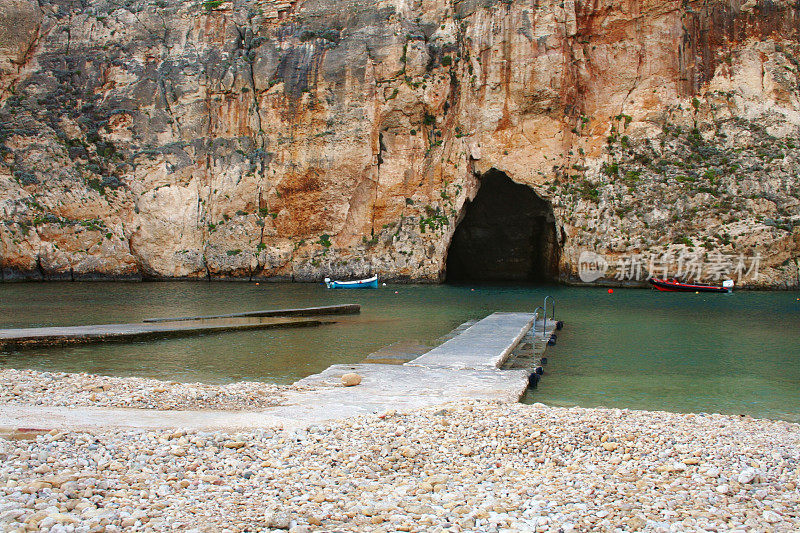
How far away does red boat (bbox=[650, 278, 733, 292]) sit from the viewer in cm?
3881

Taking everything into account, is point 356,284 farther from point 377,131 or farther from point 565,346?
point 565,346

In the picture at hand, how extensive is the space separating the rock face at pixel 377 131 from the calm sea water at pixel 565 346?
41.9ft

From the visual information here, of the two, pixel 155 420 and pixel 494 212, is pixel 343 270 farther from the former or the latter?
pixel 155 420

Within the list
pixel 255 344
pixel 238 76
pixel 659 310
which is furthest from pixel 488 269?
pixel 255 344

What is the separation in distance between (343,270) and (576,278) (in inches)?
669

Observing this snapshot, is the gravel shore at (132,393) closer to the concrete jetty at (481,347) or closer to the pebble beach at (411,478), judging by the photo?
the pebble beach at (411,478)

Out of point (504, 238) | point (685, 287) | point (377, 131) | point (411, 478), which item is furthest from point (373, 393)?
point (504, 238)

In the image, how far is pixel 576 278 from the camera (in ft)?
148

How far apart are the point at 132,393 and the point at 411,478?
5.42 metres

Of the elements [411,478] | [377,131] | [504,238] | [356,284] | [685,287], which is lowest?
[356,284]

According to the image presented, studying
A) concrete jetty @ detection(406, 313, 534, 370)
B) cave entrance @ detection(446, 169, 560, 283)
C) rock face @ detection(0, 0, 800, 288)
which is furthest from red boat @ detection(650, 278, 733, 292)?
concrete jetty @ detection(406, 313, 534, 370)

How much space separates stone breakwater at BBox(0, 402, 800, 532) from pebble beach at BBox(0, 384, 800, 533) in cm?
2

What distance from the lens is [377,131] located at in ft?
160

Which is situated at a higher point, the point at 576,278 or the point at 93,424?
the point at 93,424
